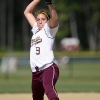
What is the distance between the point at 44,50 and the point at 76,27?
53.9 metres

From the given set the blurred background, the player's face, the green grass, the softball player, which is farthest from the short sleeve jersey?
the blurred background

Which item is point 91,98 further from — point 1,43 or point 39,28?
point 1,43

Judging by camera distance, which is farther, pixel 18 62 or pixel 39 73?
pixel 18 62

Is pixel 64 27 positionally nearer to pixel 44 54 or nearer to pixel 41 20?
pixel 41 20

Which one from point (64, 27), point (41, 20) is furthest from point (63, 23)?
point (41, 20)

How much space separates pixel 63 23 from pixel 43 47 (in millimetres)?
52757

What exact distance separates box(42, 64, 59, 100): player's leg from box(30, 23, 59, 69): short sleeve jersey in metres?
0.14

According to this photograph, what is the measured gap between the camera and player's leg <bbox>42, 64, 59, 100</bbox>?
7.20m

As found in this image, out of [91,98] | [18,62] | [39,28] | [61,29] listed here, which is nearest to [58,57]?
[18,62]

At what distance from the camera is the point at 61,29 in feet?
193

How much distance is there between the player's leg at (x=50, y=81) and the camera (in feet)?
23.6

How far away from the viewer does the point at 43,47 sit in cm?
742

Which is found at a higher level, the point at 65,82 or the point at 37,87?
the point at 37,87

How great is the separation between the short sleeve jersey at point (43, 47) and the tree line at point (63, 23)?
148 feet
